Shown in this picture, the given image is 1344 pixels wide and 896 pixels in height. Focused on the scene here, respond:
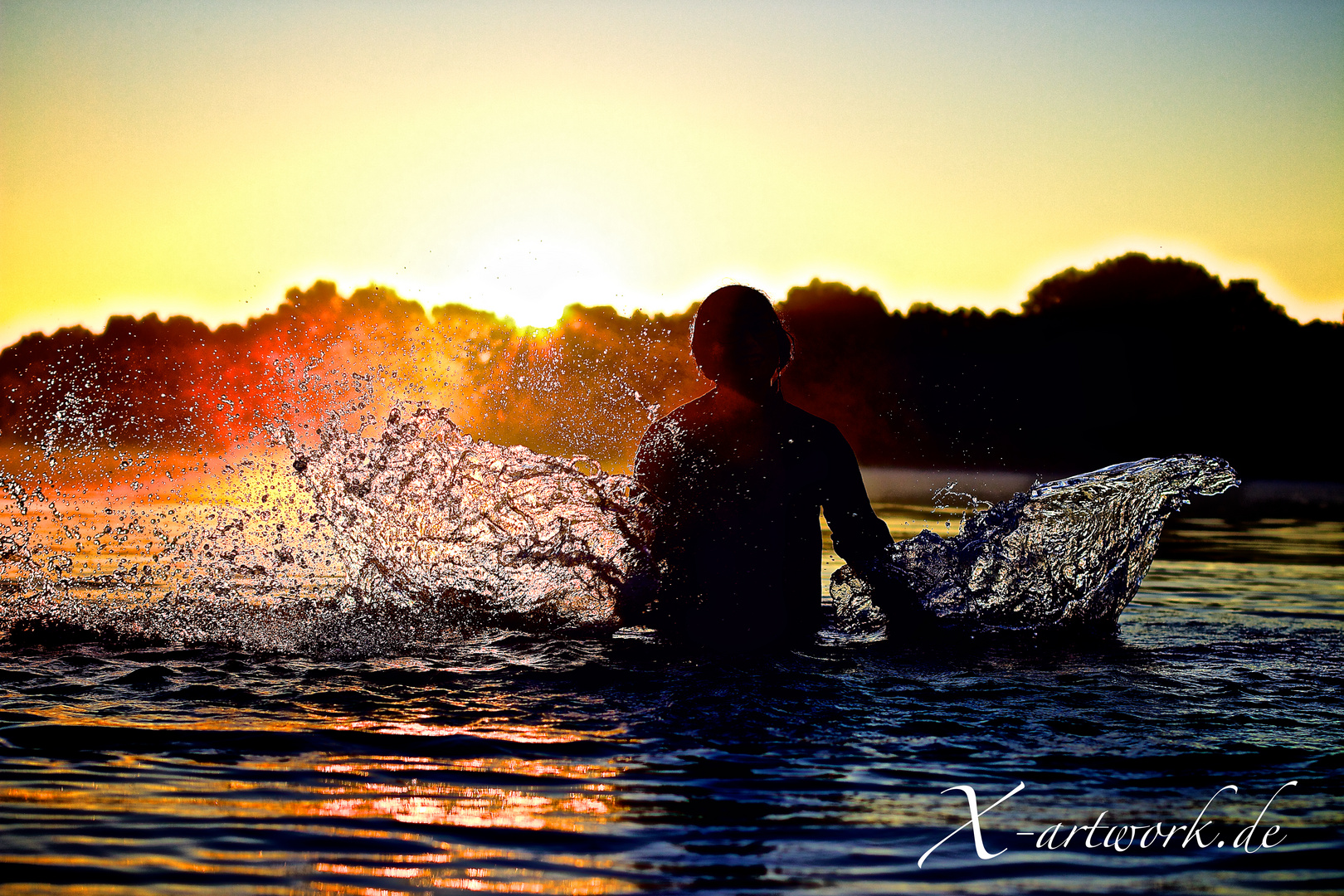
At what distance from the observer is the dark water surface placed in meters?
3.87

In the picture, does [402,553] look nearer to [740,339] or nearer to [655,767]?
[740,339]

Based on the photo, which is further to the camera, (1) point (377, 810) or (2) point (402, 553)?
(2) point (402, 553)

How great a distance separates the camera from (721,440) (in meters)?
6.57

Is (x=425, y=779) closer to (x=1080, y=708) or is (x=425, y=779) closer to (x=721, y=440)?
(x=721, y=440)

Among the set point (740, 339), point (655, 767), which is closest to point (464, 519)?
point (740, 339)

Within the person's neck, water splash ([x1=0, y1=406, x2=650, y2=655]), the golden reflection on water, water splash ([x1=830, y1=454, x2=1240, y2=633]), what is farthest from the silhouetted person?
the golden reflection on water

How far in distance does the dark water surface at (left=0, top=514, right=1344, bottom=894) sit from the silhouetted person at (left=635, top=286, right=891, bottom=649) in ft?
0.98

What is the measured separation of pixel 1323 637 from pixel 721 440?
488cm

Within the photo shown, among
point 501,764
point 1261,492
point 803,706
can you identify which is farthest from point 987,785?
point 1261,492

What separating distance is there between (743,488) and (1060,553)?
2770mm

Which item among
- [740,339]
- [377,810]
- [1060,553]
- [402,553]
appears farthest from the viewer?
[402,553]

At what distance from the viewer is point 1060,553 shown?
325 inches

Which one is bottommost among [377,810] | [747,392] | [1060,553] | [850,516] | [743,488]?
[377,810]

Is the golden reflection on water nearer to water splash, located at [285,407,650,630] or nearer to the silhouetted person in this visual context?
the silhouetted person
